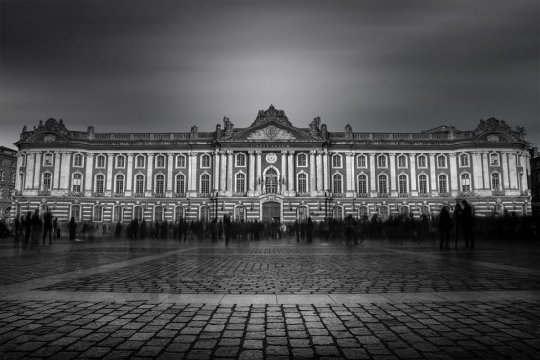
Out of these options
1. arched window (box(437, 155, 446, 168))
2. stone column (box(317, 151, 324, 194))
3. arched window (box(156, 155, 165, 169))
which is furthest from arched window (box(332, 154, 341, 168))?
arched window (box(156, 155, 165, 169))

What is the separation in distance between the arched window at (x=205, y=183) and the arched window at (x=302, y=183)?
39.6 feet

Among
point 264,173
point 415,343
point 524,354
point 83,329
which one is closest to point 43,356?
point 83,329

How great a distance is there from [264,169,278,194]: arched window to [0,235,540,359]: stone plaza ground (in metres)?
43.7

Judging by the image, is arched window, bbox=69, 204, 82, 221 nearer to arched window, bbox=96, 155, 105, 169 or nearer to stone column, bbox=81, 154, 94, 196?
stone column, bbox=81, 154, 94, 196

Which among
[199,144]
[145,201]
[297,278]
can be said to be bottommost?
[297,278]

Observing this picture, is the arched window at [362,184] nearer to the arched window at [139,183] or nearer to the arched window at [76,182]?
the arched window at [139,183]

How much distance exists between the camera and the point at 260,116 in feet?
172

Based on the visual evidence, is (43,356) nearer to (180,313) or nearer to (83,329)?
(83,329)

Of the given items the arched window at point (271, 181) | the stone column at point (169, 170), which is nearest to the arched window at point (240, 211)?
the arched window at point (271, 181)

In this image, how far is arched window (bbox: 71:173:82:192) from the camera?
5412cm

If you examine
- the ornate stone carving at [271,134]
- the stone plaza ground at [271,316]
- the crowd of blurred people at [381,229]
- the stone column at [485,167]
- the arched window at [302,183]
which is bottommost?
the stone plaza ground at [271,316]

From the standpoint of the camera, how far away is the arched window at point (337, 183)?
53.2m

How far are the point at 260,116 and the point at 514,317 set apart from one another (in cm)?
4921

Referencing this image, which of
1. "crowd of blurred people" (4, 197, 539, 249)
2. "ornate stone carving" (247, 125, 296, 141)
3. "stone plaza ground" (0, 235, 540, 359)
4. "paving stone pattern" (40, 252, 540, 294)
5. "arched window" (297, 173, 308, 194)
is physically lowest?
"paving stone pattern" (40, 252, 540, 294)
